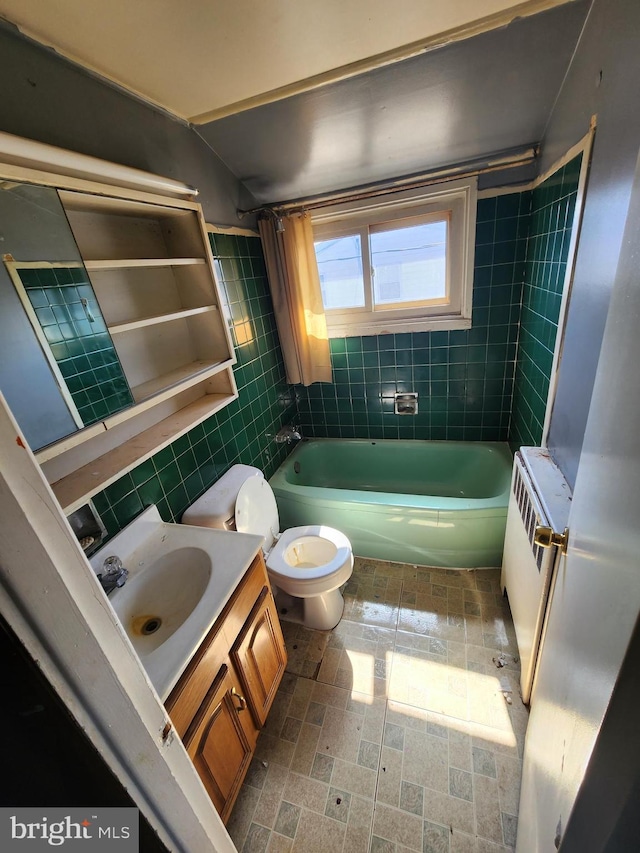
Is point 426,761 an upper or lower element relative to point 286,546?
lower

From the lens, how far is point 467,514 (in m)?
1.75

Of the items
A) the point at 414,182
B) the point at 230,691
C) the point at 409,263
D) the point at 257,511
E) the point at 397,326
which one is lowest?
the point at 230,691

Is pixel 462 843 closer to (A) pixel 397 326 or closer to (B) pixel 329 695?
(B) pixel 329 695

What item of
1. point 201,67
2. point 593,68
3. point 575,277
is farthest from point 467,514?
point 201,67

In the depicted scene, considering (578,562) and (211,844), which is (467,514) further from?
(211,844)

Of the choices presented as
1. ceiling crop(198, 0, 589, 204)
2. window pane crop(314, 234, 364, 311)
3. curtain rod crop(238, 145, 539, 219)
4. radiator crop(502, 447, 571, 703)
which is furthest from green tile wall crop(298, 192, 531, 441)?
radiator crop(502, 447, 571, 703)

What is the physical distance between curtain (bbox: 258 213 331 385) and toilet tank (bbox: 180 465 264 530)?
107 cm

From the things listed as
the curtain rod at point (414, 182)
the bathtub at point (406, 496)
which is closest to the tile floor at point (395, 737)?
the bathtub at point (406, 496)

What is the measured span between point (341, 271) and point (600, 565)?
2.20 meters

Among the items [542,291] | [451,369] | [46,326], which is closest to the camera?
[46,326]

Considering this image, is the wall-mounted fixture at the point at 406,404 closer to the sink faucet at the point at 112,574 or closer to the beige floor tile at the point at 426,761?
the beige floor tile at the point at 426,761

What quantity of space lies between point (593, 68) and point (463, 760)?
2335mm

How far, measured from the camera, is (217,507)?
4.72 ft

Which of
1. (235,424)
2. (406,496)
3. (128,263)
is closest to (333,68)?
(128,263)
